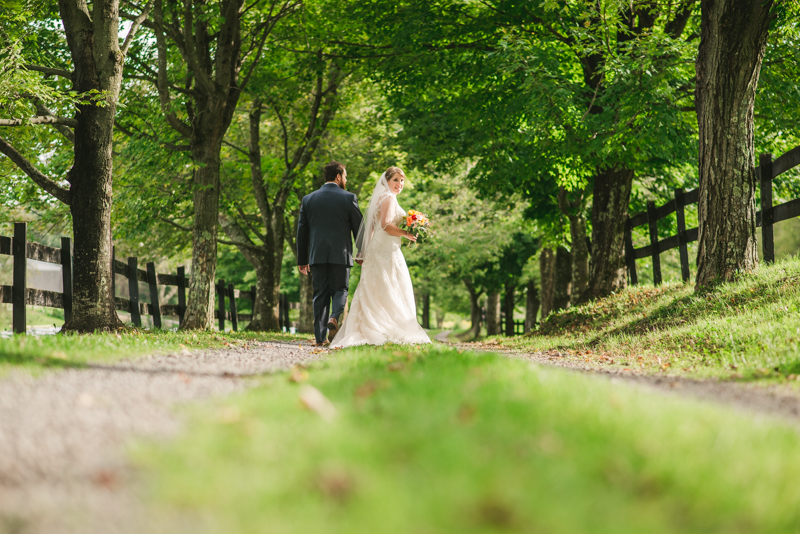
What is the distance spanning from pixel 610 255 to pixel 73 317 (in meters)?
10.7

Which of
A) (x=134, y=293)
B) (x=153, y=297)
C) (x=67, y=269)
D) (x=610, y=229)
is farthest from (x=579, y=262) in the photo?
(x=67, y=269)

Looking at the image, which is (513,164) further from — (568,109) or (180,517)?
(180,517)

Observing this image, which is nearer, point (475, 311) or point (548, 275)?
point (548, 275)

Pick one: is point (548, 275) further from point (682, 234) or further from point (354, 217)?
point (354, 217)

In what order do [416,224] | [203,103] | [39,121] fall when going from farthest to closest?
[203,103] < [416,224] < [39,121]

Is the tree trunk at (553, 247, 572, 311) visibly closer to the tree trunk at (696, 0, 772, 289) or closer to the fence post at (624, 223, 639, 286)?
the fence post at (624, 223, 639, 286)

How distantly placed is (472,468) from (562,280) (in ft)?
60.6

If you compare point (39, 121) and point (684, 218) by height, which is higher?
point (39, 121)

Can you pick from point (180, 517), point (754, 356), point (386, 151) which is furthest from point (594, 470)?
point (386, 151)

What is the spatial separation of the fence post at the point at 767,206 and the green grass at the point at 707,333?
33cm

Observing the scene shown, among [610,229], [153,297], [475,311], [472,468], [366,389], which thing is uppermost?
[610,229]

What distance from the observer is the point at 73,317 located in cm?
791

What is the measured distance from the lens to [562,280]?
66.0 feet

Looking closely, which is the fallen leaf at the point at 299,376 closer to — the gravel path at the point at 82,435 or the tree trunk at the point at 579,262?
the gravel path at the point at 82,435
